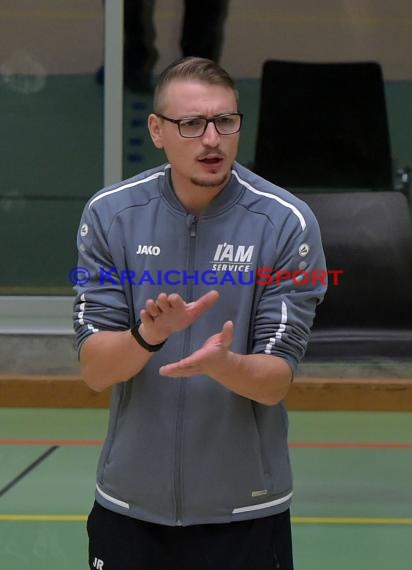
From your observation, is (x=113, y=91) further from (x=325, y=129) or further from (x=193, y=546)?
(x=193, y=546)

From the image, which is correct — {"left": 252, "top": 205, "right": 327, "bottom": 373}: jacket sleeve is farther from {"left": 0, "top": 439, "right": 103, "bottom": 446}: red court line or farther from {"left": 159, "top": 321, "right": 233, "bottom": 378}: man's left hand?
{"left": 0, "top": 439, "right": 103, "bottom": 446}: red court line

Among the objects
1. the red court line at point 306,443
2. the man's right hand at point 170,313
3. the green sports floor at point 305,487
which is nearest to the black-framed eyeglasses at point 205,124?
the man's right hand at point 170,313

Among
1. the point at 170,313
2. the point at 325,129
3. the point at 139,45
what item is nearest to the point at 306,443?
the point at 325,129

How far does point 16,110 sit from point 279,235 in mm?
5666

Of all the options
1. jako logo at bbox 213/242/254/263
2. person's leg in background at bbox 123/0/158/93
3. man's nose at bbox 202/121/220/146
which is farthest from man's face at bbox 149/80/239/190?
person's leg in background at bbox 123/0/158/93

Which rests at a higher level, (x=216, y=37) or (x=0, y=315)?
(x=216, y=37)

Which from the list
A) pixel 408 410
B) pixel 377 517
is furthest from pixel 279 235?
pixel 408 410

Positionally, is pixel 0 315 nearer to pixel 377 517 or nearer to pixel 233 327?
pixel 377 517

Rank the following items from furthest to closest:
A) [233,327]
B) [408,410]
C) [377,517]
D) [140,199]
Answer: [408,410] → [377,517] → [140,199] → [233,327]

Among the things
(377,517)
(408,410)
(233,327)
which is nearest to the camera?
(233,327)

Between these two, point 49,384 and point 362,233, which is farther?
point 362,233

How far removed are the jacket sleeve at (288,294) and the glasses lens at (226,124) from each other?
0.24 metres

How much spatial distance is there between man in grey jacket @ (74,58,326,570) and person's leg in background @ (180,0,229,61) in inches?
Answer: 211

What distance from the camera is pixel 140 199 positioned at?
249cm
